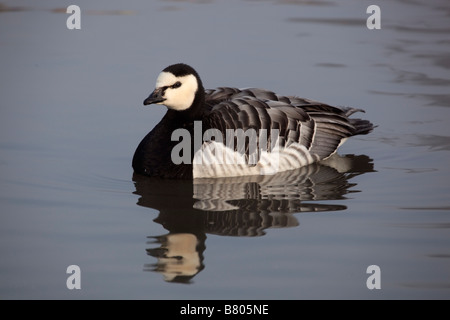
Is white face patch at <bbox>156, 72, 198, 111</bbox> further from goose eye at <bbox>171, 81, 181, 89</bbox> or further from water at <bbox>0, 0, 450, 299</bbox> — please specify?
water at <bbox>0, 0, 450, 299</bbox>

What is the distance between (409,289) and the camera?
25.3ft

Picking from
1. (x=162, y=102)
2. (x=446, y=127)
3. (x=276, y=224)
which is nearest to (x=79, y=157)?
(x=162, y=102)

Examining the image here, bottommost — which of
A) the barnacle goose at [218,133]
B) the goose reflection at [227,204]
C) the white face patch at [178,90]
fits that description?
the goose reflection at [227,204]

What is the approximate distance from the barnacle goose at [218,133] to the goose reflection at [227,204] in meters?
0.16

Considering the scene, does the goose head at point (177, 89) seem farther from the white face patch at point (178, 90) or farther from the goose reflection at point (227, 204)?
the goose reflection at point (227, 204)

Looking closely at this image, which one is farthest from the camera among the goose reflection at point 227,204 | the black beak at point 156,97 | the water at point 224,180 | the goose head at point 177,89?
the goose head at point 177,89

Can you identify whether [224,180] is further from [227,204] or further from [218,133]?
[227,204]

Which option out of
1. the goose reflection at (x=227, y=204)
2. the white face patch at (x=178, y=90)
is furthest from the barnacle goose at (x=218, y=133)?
the goose reflection at (x=227, y=204)

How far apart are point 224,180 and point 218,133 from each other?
0.60 meters

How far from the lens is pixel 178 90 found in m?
10.8

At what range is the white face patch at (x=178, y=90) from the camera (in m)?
10.6

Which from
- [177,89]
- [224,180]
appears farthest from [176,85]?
[224,180]

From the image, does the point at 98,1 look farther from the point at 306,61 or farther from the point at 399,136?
the point at 399,136

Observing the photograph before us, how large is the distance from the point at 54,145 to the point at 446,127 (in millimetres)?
5656
